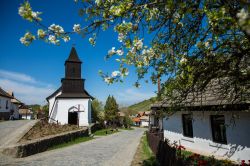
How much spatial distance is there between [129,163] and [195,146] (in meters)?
5.18

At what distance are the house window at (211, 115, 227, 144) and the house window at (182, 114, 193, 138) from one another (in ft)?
7.77

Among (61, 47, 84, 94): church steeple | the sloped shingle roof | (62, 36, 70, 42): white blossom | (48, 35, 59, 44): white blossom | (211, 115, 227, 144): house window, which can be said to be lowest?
(211, 115, 227, 144): house window

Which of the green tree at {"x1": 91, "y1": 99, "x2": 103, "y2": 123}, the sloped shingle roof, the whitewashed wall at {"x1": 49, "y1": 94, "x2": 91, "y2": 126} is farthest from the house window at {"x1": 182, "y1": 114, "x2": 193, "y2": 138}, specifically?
the green tree at {"x1": 91, "y1": 99, "x2": 103, "y2": 123}

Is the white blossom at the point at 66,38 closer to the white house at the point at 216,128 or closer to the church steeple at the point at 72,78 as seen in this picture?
the white house at the point at 216,128

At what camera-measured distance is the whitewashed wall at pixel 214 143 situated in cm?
1040

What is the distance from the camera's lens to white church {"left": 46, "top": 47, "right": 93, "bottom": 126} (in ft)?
122

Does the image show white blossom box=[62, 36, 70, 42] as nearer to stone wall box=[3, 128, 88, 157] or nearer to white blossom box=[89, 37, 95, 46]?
white blossom box=[89, 37, 95, 46]

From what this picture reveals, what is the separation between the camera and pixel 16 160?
39.4 feet

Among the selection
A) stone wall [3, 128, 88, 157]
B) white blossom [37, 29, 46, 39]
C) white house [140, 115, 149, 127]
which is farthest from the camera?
white house [140, 115, 149, 127]

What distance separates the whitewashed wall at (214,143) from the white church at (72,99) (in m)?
22.9

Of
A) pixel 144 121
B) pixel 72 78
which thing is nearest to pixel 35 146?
pixel 72 78

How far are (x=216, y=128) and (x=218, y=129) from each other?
→ 18 centimetres

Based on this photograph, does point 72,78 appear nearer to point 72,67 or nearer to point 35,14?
point 72,67

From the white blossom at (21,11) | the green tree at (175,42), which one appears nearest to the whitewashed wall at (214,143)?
the green tree at (175,42)
